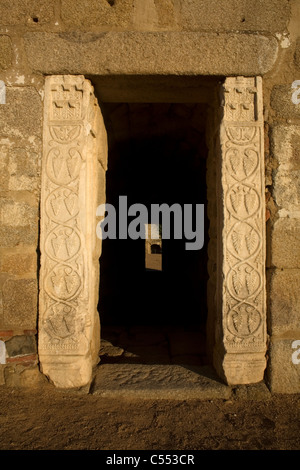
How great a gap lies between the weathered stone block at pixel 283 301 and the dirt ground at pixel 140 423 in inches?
18.1

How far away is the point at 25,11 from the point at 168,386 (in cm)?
274

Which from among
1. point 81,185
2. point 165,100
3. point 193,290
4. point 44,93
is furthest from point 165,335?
point 44,93

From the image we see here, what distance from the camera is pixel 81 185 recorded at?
74.4 inches

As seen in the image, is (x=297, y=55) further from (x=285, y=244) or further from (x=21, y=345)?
(x=21, y=345)

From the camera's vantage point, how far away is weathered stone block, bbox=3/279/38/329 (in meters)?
1.91

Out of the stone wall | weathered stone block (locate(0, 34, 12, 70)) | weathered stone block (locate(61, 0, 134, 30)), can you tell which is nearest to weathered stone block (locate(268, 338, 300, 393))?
the stone wall

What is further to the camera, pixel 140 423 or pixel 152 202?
pixel 152 202

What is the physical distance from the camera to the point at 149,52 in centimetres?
188

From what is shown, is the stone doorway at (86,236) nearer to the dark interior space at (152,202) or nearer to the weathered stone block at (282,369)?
the weathered stone block at (282,369)

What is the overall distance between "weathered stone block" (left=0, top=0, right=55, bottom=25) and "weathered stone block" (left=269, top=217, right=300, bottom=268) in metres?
2.14

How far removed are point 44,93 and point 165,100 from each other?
3.15 ft

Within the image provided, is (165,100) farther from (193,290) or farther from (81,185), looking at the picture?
(193,290)

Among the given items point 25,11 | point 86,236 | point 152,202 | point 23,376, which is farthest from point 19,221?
point 152,202

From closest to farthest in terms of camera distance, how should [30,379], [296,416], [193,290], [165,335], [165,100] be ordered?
[296,416]
[30,379]
[165,100]
[165,335]
[193,290]
